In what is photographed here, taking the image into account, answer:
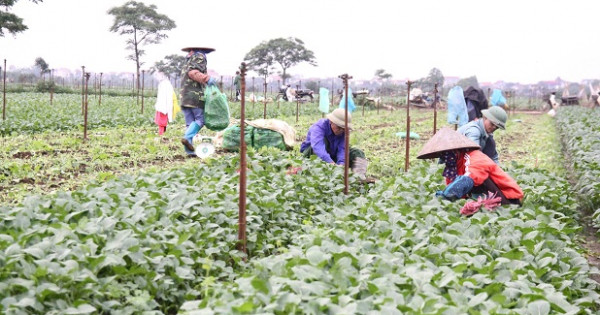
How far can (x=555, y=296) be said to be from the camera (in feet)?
9.55

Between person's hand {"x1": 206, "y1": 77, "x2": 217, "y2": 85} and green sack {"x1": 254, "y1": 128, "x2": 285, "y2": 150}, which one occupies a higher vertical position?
person's hand {"x1": 206, "y1": 77, "x2": 217, "y2": 85}

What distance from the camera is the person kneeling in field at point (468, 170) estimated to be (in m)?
4.82

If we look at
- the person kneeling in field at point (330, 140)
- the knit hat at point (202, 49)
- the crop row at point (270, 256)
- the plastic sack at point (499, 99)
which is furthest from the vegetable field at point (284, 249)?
the plastic sack at point (499, 99)

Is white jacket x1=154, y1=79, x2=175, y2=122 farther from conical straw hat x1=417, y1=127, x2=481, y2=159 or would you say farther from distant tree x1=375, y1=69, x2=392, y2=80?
distant tree x1=375, y1=69, x2=392, y2=80

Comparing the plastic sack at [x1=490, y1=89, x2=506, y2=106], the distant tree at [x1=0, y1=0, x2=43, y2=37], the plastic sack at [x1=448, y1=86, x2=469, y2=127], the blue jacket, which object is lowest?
the blue jacket

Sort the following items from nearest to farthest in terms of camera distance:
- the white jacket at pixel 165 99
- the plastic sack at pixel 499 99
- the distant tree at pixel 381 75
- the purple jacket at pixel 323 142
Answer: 1. the purple jacket at pixel 323 142
2. the white jacket at pixel 165 99
3. the plastic sack at pixel 499 99
4. the distant tree at pixel 381 75

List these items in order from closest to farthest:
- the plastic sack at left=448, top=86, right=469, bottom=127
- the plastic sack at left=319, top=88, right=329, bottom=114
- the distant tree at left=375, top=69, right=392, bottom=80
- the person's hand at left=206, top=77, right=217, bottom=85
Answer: the plastic sack at left=448, top=86, right=469, bottom=127 → the person's hand at left=206, top=77, right=217, bottom=85 → the plastic sack at left=319, top=88, right=329, bottom=114 → the distant tree at left=375, top=69, right=392, bottom=80

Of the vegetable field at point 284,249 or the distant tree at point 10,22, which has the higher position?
the distant tree at point 10,22

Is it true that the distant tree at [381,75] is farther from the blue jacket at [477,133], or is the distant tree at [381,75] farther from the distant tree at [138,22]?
the blue jacket at [477,133]

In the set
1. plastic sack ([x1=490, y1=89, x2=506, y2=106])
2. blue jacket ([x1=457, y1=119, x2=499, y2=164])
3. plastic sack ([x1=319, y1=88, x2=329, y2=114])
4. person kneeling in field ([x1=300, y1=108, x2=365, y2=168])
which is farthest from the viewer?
plastic sack ([x1=490, y1=89, x2=506, y2=106])

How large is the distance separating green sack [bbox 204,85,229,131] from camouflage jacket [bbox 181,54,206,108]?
4.9 inches

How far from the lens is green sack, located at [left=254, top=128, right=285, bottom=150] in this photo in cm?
942

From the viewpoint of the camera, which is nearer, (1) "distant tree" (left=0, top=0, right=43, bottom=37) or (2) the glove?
(2) the glove

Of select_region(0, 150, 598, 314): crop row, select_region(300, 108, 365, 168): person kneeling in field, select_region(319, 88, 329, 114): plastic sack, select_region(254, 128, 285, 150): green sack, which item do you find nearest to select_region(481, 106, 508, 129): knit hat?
select_region(0, 150, 598, 314): crop row
